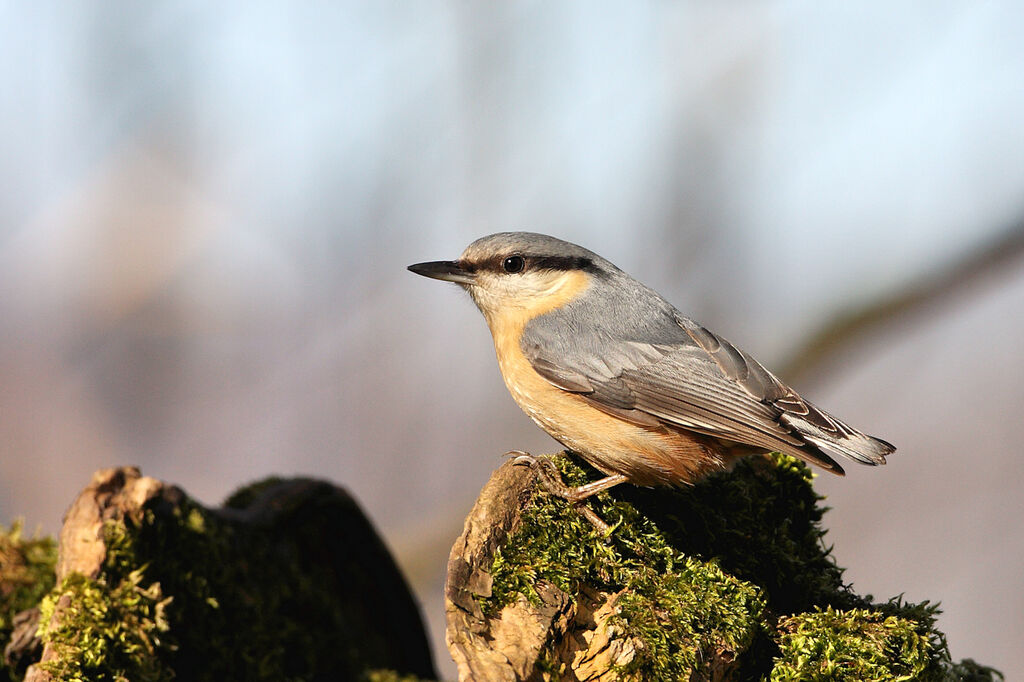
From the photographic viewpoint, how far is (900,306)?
416 cm

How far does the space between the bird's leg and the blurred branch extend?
2.57 m

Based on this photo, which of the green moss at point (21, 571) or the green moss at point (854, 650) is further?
the green moss at point (21, 571)

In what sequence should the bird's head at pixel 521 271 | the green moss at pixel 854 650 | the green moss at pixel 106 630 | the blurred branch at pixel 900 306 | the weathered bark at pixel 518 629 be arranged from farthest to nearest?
the blurred branch at pixel 900 306 → the bird's head at pixel 521 271 → the green moss at pixel 106 630 → the green moss at pixel 854 650 → the weathered bark at pixel 518 629

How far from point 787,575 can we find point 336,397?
3748 millimetres

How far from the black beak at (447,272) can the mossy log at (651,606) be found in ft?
2.34

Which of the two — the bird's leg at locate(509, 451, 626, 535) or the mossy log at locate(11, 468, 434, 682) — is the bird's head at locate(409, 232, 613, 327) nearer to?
the bird's leg at locate(509, 451, 626, 535)

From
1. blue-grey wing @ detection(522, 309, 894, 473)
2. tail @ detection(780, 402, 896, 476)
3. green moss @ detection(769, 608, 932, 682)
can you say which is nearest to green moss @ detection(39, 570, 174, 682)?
blue-grey wing @ detection(522, 309, 894, 473)

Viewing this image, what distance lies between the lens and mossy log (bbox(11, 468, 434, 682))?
216cm

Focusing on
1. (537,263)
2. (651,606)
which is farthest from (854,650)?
(537,263)

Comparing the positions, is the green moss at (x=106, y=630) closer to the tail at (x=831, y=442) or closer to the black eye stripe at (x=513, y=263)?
the black eye stripe at (x=513, y=263)

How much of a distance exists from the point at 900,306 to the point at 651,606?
3043 mm

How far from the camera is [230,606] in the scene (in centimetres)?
258

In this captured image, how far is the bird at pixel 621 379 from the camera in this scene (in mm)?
2080

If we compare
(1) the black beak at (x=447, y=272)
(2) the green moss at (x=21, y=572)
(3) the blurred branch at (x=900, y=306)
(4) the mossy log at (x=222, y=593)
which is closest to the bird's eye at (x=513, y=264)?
(1) the black beak at (x=447, y=272)
